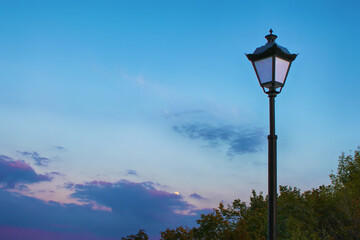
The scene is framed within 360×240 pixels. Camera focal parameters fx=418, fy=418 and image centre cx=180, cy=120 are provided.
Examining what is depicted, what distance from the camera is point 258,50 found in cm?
739

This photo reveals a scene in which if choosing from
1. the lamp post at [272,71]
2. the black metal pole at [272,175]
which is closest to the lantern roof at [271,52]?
the lamp post at [272,71]

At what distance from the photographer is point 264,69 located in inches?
286

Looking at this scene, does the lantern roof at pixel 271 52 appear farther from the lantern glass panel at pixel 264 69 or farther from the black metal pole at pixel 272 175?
the black metal pole at pixel 272 175

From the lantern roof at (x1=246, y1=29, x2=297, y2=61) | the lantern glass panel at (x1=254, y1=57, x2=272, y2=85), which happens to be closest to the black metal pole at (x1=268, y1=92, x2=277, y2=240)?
the lantern glass panel at (x1=254, y1=57, x2=272, y2=85)

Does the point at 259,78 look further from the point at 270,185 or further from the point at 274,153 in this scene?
the point at 270,185

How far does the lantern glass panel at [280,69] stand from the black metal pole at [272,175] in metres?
0.28

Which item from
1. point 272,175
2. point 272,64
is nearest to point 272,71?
point 272,64

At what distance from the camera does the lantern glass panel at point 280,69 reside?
7203 millimetres

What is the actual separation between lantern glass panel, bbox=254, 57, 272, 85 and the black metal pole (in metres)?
0.29

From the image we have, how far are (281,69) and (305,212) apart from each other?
3971 centimetres

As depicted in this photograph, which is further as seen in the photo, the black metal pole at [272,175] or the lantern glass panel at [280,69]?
the lantern glass panel at [280,69]

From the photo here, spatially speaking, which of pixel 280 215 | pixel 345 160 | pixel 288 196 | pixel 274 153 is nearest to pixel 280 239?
pixel 280 215

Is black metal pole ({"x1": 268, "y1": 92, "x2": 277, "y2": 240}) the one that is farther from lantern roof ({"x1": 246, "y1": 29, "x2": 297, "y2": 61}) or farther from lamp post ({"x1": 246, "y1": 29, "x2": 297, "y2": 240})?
lantern roof ({"x1": 246, "y1": 29, "x2": 297, "y2": 61})

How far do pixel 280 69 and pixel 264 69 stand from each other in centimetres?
28
